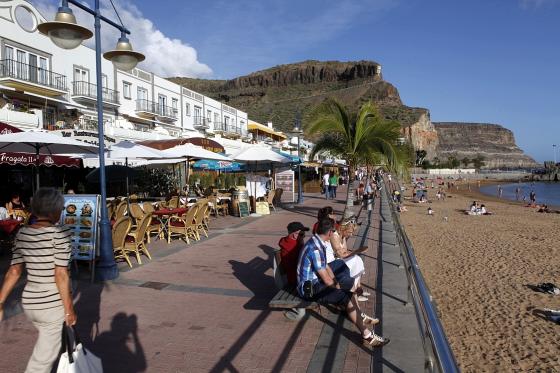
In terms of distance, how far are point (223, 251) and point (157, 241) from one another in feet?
5.81

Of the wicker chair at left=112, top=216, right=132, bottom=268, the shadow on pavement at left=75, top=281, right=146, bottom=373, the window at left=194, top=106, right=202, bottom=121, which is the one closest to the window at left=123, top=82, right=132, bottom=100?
the window at left=194, top=106, right=202, bottom=121

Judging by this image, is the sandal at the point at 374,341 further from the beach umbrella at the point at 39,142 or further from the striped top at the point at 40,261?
the beach umbrella at the point at 39,142

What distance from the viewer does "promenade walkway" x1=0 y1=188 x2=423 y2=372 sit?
3.60 meters

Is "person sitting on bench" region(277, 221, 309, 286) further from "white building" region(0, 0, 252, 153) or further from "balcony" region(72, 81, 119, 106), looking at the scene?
"balcony" region(72, 81, 119, 106)

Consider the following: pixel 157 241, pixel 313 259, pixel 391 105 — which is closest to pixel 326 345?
pixel 313 259

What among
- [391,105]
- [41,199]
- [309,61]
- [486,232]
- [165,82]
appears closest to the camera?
[41,199]

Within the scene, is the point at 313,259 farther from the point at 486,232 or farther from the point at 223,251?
the point at 486,232

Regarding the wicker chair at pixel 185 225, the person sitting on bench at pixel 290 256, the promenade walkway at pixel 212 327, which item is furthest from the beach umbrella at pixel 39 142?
the person sitting on bench at pixel 290 256

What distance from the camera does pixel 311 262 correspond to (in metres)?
4.25

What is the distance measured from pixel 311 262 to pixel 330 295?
0.37 metres

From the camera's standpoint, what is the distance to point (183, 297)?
5.37 meters

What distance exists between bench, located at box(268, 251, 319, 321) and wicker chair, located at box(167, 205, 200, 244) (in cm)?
422

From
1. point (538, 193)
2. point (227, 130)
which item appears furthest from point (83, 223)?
point (538, 193)

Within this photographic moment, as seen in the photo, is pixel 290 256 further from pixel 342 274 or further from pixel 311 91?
pixel 311 91
